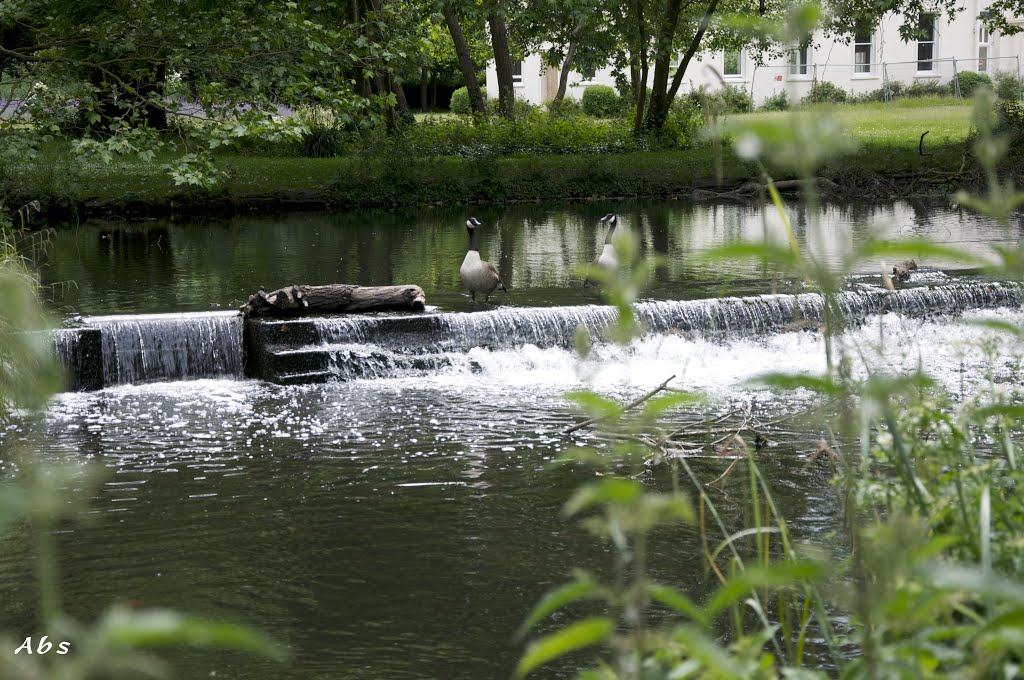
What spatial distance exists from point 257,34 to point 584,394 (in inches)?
472

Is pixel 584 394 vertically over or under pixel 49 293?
over

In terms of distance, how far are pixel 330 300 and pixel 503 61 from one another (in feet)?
65.6

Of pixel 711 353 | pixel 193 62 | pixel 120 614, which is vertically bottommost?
pixel 711 353

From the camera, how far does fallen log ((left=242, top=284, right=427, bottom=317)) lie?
11422 millimetres

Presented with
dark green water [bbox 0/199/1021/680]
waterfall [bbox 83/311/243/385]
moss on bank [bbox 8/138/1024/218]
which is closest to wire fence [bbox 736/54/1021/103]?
moss on bank [bbox 8/138/1024/218]

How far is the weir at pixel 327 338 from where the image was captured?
35.1 ft

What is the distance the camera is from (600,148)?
29469mm

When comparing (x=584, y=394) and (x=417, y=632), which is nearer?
(x=584, y=394)

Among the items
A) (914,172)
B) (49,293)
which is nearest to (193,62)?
(49,293)

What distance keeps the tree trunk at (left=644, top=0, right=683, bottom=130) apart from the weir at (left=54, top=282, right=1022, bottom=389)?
54.5 feet

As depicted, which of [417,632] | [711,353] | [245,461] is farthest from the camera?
[711,353]

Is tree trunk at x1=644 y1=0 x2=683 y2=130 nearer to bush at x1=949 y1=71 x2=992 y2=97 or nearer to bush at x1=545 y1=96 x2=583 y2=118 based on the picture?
bush at x1=545 y1=96 x2=583 y2=118

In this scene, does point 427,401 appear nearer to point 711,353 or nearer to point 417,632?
point 711,353

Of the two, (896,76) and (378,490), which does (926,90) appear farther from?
(378,490)
